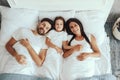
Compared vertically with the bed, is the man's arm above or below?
below

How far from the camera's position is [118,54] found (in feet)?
6.67

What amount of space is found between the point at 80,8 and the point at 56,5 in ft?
0.63

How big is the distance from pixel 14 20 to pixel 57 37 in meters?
0.36

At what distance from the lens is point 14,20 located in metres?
1.92

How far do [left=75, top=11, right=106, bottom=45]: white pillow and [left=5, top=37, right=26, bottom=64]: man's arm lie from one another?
521 mm

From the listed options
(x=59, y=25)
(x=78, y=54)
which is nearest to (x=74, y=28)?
(x=59, y=25)

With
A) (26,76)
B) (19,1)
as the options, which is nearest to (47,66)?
(26,76)

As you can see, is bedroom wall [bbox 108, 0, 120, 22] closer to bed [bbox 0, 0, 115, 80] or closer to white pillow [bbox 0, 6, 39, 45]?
bed [bbox 0, 0, 115, 80]

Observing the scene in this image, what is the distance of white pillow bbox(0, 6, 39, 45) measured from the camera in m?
1.90

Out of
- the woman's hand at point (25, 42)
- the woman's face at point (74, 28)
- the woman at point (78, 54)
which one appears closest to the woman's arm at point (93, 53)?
the woman at point (78, 54)

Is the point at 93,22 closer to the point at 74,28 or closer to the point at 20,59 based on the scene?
the point at 74,28

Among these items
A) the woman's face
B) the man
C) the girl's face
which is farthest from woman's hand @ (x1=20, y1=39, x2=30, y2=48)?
the woman's face

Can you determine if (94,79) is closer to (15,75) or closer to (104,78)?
(104,78)

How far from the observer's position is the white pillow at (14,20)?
6.23 ft
